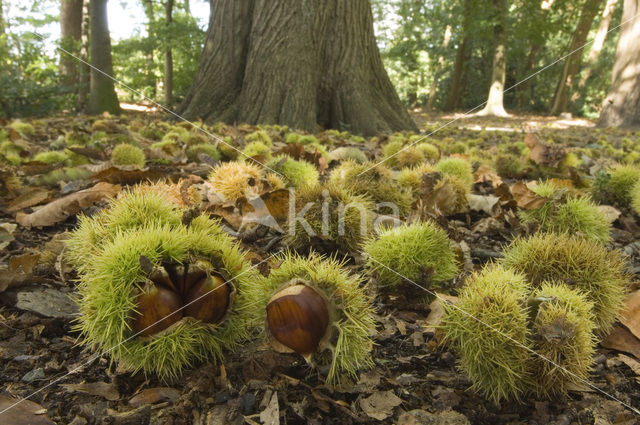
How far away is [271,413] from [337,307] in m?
0.29

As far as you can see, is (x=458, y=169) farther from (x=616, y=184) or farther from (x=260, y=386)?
(x=260, y=386)

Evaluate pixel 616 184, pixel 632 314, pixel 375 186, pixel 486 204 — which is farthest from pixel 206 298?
pixel 616 184

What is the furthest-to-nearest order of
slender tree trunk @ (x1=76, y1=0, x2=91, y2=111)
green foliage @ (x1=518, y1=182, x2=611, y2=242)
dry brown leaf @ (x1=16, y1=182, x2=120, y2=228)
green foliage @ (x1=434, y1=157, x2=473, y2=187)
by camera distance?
slender tree trunk @ (x1=76, y1=0, x2=91, y2=111) → green foliage @ (x1=434, y1=157, x2=473, y2=187) → dry brown leaf @ (x1=16, y1=182, x2=120, y2=228) → green foliage @ (x1=518, y1=182, x2=611, y2=242)

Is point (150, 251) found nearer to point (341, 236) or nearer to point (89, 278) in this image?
point (89, 278)

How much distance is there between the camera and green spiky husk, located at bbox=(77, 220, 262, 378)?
3.25 ft

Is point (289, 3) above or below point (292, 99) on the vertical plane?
above

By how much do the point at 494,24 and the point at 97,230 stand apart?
53.2ft

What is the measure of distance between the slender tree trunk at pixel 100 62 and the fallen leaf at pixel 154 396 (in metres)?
7.36

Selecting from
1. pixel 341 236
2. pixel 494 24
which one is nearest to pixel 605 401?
pixel 341 236

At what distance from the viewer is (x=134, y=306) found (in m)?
0.96

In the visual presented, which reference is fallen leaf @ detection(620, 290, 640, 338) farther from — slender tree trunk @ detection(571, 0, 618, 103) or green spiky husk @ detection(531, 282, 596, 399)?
slender tree trunk @ detection(571, 0, 618, 103)

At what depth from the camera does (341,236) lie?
5.57 feet

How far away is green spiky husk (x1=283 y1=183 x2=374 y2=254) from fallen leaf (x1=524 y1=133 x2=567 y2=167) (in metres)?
2.15

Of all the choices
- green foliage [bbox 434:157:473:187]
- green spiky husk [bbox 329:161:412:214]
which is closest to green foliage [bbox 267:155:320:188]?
green spiky husk [bbox 329:161:412:214]
